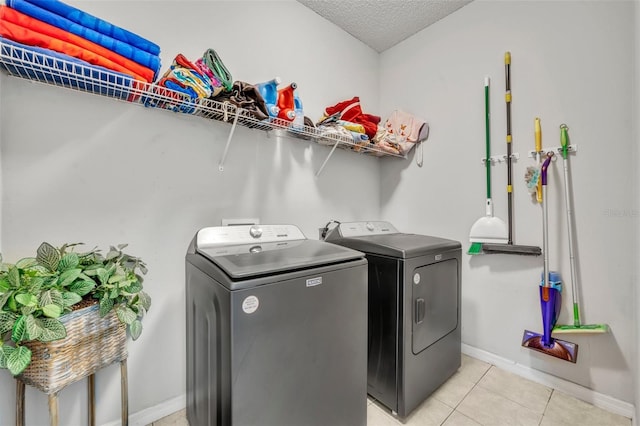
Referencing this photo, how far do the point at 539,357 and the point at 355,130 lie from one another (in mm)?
2000

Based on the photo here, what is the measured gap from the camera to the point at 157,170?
1464mm

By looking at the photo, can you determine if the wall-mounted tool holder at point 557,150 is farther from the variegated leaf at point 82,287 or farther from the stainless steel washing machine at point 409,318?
the variegated leaf at point 82,287

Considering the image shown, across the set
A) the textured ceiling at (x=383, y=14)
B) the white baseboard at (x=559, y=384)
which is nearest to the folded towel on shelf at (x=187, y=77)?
the textured ceiling at (x=383, y=14)

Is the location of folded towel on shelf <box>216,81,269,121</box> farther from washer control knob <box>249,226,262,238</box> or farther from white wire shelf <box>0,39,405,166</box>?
washer control knob <box>249,226,262,238</box>

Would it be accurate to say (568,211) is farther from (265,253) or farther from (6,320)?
(6,320)

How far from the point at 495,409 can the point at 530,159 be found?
5.18 ft

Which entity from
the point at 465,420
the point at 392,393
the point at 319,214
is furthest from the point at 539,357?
the point at 319,214

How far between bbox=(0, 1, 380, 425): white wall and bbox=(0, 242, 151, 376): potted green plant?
0.32 meters

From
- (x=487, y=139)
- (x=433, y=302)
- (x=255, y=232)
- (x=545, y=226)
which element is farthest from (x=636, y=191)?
(x=255, y=232)

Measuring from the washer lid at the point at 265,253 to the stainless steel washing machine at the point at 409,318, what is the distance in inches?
12.8

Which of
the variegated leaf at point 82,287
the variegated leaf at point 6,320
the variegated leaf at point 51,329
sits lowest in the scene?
the variegated leaf at point 51,329

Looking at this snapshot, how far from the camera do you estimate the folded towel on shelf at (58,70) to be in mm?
958

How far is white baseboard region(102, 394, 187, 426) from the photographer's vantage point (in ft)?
4.59

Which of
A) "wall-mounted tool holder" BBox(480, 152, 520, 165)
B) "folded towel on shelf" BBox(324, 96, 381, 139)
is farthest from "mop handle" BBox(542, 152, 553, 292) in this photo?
"folded towel on shelf" BBox(324, 96, 381, 139)
